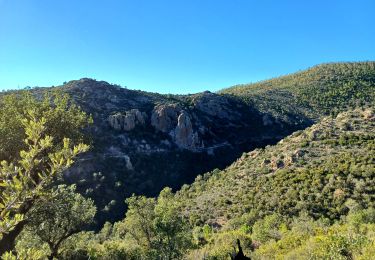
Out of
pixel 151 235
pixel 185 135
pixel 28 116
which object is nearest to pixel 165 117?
pixel 185 135

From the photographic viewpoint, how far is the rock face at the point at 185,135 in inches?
5261

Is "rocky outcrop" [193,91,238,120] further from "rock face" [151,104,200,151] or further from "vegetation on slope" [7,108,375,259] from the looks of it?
"vegetation on slope" [7,108,375,259]

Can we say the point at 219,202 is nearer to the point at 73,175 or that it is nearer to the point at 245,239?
the point at 245,239

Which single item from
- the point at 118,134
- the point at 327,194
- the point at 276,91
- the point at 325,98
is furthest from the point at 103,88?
the point at 327,194

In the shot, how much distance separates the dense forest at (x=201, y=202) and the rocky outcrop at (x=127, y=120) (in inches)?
846

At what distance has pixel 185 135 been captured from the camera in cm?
13538

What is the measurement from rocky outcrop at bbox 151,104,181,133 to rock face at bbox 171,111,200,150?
296 cm

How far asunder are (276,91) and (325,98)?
27352mm

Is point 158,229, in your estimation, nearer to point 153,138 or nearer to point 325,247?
point 325,247

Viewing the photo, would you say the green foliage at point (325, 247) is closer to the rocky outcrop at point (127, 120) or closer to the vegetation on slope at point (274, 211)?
the vegetation on slope at point (274, 211)

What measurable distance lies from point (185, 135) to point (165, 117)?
11.6 m

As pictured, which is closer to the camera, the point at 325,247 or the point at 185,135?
the point at 325,247

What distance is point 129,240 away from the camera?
4281 cm

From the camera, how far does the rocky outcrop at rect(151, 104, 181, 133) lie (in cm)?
13725
